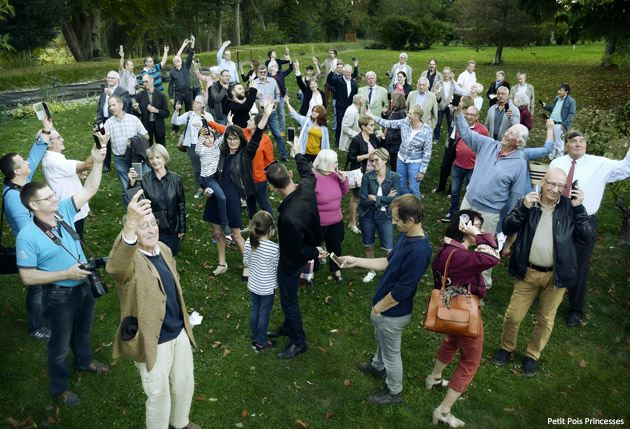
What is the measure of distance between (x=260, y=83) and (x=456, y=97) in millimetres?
5343

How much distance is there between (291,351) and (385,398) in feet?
4.30

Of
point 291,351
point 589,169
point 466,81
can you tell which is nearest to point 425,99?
point 466,81

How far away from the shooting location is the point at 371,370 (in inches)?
209

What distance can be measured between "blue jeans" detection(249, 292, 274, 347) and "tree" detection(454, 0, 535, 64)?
3140 cm

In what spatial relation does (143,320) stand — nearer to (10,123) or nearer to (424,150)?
(424,150)

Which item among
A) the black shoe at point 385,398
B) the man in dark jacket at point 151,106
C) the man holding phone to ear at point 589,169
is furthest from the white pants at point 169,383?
the man in dark jacket at point 151,106

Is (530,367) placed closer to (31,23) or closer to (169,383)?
(169,383)

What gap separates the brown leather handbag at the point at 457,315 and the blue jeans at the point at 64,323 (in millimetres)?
3532

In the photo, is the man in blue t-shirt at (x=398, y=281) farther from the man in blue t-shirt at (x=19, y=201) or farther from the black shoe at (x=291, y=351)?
the man in blue t-shirt at (x=19, y=201)

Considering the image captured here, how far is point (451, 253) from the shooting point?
4.10m

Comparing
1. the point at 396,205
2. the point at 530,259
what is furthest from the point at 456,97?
the point at 396,205

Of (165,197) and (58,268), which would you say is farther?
(165,197)

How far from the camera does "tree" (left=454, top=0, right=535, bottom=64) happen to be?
31016mm

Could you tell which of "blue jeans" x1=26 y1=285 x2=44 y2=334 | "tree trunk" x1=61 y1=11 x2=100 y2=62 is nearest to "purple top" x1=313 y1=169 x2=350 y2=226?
"blue jeans" x1=26 y1=285 x2=44 y2=334
